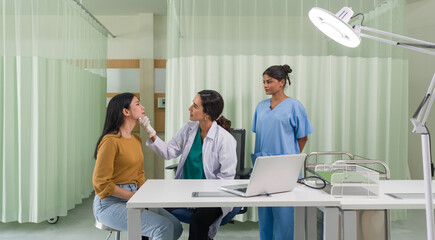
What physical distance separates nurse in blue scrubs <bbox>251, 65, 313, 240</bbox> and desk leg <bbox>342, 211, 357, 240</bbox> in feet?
3.23

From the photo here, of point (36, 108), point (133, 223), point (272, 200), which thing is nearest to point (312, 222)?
point (272, 200)

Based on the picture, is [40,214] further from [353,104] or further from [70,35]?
[353,104]

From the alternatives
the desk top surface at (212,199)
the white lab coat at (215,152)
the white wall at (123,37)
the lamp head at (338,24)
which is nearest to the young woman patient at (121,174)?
the desk top surface at (212,199)

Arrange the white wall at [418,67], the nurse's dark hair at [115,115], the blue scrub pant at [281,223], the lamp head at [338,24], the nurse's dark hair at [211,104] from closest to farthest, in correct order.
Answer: the lamp head at [338,24] → the nurse's dark hair at [115,115] → the nurse's dark hair at [211,104] → the blue scrub pant at [281,223] → the white wall at [418,67]

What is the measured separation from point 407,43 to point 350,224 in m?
0.86

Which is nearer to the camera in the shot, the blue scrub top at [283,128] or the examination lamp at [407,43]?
the examination lamp at [407,43]

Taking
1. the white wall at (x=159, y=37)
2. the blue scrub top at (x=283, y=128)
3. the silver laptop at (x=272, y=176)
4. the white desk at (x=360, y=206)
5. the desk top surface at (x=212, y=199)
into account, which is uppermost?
the white wall at (x=159, y=37)

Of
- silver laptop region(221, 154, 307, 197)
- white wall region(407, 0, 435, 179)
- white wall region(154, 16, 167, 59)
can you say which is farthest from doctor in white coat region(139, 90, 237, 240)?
white wall region(407, 0, 435, 179)

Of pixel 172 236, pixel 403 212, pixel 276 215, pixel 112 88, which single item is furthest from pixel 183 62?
pixel 403 212

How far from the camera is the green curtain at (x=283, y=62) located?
10.7 feet

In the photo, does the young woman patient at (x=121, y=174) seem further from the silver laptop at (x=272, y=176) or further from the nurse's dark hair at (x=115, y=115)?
the silver laptop at (x=272, y=176)

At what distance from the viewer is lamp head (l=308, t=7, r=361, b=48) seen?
1.57 meters

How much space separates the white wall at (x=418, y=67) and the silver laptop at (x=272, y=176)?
328 cm

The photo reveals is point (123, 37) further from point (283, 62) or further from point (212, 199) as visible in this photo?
point (212, 199)
